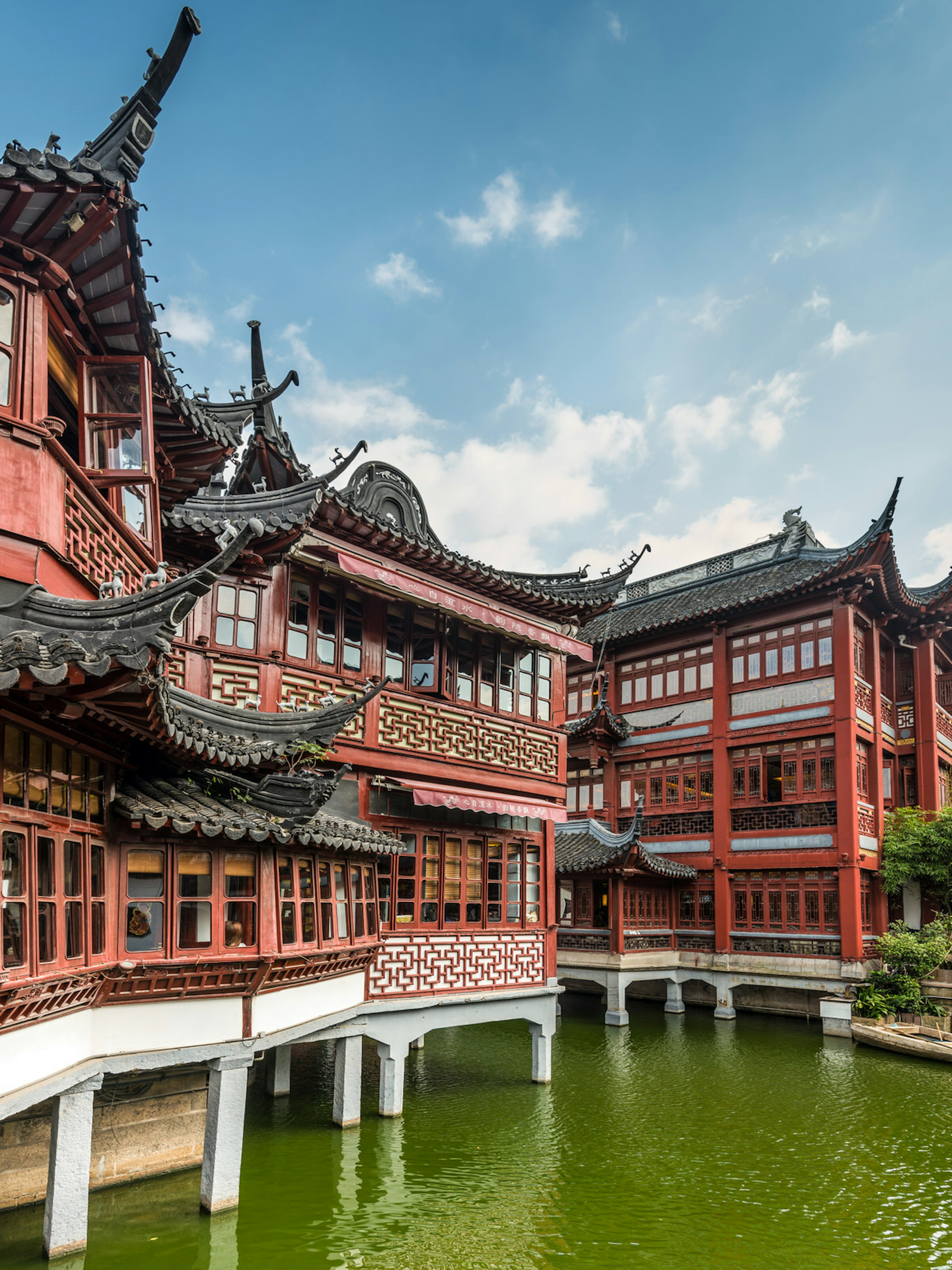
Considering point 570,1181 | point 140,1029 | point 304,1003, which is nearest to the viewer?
point 140,1029

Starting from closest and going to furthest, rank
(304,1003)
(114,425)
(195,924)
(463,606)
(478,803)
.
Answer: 1. (114,425)
2. (195,924)
3. (304,1003)
4. (478,803)
5. (463,606)

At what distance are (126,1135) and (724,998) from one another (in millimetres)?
17199

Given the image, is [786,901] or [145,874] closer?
[145,874]

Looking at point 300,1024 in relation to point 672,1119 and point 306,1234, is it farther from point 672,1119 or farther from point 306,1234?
point 672,1119

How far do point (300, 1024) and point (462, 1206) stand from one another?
2494 millimetres

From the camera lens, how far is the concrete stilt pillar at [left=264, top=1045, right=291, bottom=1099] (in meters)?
13.2

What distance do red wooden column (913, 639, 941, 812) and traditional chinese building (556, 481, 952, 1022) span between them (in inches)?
2.1

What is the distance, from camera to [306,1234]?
8688 mm

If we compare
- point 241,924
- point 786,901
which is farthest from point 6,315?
point 786,901

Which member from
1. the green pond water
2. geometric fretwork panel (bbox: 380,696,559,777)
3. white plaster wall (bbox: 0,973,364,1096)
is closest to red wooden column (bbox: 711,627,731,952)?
the green pond water

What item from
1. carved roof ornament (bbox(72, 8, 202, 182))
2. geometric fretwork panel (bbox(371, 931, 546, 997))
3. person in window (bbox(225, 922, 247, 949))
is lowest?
geometric fretwork panel (bbox(371, 931, 546, 997))

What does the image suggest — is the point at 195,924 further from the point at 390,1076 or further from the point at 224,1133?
the point at 390,1076

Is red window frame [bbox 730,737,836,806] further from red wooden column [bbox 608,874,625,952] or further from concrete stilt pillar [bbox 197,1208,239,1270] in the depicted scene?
concrete stilt pillar [bbox 197,1208,239,1270]

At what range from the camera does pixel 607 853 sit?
2245cm
